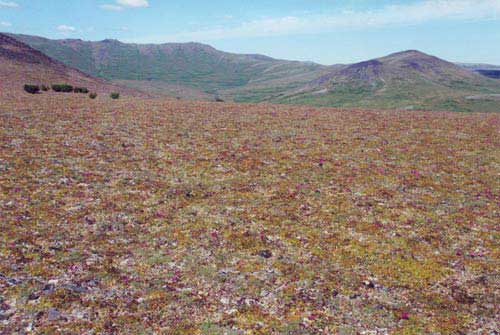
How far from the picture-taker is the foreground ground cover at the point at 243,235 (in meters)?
12.9

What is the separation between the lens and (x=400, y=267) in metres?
16.0

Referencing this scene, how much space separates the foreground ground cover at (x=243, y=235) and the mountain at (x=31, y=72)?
54344 mm

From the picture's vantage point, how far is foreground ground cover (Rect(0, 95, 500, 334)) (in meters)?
12.9

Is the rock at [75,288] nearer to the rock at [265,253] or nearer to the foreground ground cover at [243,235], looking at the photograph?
the foreground ground cover at [243,235]

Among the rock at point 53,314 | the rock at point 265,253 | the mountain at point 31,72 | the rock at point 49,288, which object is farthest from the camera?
the mountain at point 31,72

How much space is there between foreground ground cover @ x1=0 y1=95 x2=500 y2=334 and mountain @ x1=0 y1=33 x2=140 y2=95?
Result: 5434 centimetres

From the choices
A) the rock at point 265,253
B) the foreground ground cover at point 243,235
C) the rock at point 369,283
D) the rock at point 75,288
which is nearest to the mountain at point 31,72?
the foreground ground cover at point 243,235

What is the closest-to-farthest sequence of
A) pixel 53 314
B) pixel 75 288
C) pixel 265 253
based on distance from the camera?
pixel 53 314, pixel 75 288, pixel 265 253

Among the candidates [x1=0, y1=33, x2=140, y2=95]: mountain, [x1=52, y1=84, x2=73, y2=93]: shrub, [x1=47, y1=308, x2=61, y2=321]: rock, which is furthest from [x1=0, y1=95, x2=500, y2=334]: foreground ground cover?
[x1=0, y1=33, x2=140, y2=95]: mountain

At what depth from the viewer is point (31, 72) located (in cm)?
9325

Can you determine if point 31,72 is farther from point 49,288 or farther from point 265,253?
point 265,253

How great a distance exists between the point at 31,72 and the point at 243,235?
3768 inches

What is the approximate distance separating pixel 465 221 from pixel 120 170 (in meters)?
22.1

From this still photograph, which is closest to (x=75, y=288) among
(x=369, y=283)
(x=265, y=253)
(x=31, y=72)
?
(x=265, y=253)
